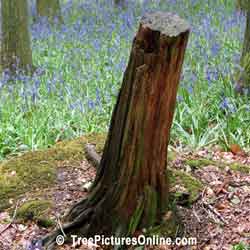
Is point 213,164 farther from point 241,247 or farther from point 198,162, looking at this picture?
point 241,247

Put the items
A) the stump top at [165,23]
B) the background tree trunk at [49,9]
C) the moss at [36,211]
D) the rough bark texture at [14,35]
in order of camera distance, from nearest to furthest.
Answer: the stump top at [165,23]
the moss at [36,211]
the rough bark texture at [14,35]
the background tree trunk at [49,9]

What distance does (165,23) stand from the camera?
110 inches

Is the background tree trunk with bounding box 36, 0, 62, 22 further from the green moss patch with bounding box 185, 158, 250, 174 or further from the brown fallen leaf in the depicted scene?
the green moss patch with bounding box 185, 158, 250, 174

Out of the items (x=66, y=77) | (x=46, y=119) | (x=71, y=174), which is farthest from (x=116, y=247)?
(x=66, y=77)

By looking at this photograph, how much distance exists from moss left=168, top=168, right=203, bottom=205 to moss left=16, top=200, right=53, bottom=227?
88 centimetres

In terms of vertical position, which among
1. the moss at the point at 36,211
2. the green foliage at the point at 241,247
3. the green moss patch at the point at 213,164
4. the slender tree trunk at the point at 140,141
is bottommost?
the green foliage at the point at 241,247

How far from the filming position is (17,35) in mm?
8492

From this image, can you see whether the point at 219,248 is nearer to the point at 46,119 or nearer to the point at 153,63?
the point at 153,63

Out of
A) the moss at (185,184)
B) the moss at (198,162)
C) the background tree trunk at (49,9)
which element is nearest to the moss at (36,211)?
the moss at (185,184)

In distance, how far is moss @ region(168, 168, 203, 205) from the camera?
3.48 m

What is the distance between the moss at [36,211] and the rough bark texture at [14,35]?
17.2 ft

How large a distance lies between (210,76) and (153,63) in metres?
3.76

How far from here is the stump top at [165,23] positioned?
2753 millimetres

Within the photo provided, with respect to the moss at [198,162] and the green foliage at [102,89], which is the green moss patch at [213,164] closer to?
the moss at [198,162]
